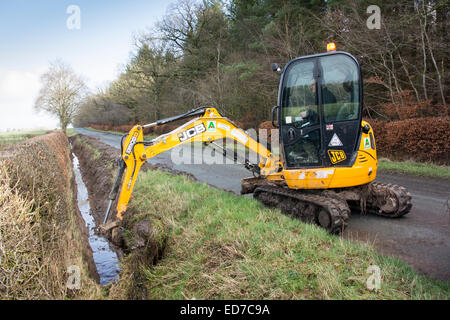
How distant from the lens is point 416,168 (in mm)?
9203

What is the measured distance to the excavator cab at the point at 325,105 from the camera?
5254 mm

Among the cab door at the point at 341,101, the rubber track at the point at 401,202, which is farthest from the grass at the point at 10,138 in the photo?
the rubber track at the point at 401,202

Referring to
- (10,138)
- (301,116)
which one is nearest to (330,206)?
(301,116)

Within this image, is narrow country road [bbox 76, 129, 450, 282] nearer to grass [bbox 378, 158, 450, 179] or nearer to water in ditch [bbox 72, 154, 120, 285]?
grass [bbox 378, 158, 450, 179]

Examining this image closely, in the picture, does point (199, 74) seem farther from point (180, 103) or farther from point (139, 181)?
point (139, 181)

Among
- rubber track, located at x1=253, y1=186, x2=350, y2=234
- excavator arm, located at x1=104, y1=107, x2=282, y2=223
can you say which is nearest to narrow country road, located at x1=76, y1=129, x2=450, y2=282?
rubber track, located at x1=253, y1=186, x2=350, y2=234

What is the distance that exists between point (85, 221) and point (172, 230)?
4087 millimetres

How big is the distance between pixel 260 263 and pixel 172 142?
2.93 m

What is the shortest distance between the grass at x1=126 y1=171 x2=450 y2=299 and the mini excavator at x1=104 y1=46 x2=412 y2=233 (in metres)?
0.60

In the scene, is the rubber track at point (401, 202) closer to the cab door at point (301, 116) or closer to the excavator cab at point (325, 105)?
the excavator cab at point (325, 105)

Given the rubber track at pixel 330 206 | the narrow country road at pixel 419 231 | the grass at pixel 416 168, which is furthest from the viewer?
the grass at pixel 416 168

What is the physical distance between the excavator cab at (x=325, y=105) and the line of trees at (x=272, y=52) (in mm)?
7887

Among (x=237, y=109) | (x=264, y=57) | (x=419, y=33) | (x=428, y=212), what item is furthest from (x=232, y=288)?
(x=237, y=109)

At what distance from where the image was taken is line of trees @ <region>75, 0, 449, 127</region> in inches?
482
